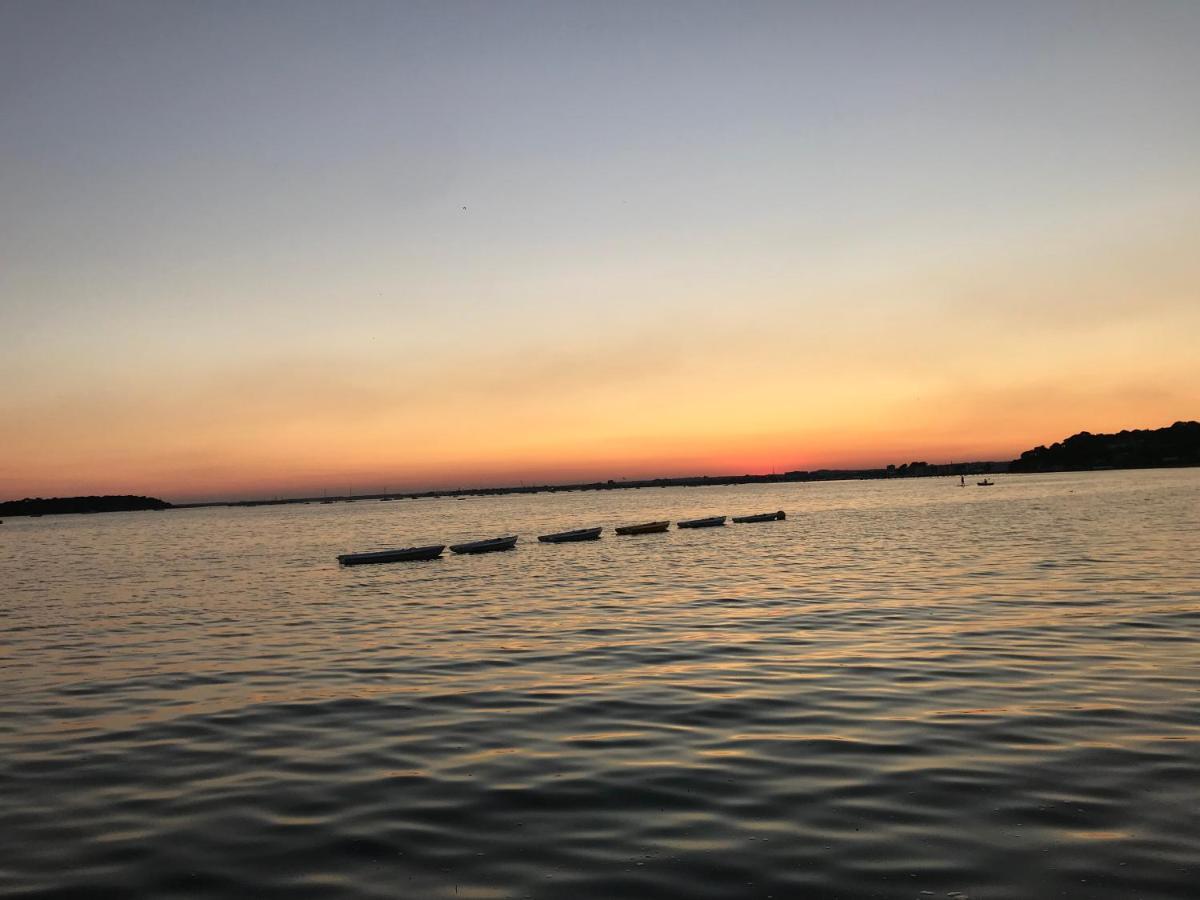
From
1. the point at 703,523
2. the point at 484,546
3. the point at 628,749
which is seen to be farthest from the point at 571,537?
the point at 628,749

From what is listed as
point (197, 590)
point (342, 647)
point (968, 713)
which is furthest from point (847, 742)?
point (197, 590)

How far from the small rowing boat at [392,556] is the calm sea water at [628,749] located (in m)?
27.3

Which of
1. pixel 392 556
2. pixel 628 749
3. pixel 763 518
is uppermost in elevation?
pixel 628 749

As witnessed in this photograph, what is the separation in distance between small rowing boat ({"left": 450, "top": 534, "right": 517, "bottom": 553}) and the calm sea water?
35.8 metres

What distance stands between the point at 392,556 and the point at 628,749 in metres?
54.2

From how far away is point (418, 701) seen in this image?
18.8 m

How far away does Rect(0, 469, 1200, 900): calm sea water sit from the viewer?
30.5ft

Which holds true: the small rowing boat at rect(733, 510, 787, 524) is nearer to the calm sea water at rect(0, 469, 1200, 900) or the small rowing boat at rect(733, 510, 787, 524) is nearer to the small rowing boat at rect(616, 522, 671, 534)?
the small rowing boat at rect(616, 522, 671, 534)

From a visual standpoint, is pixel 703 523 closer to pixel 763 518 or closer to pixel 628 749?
pixel 763 518

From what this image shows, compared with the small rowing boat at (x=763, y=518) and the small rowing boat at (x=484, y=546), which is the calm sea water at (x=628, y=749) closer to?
the small rowing boat at (x=484, y=546)

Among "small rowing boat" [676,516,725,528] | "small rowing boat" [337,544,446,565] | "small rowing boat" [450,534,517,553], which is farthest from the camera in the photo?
"small rowing boat" [676,516,725,528]

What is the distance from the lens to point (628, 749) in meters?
14.1

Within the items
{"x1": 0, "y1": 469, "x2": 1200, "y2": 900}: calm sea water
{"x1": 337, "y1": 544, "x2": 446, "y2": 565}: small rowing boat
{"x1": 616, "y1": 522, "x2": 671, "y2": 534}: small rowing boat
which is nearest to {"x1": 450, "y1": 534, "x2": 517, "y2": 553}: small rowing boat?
{"x1": 337, "y1": 544, "x2": 446, "y2": 565}: small rowing boat

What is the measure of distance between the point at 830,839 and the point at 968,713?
23.2ft
